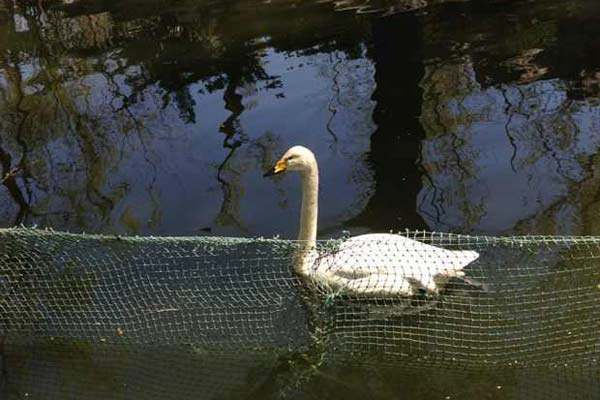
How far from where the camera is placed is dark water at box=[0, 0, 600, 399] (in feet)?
18.3

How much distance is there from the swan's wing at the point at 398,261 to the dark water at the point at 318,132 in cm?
77

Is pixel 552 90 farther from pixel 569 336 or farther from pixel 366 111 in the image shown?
pixel 569 336

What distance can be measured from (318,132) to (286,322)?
3.94 meters

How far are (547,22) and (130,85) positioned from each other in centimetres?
589

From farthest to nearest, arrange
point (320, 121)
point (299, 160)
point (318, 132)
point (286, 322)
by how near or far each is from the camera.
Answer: point (320, 121), point (318, 132), point (299, 160), point (286, 322)

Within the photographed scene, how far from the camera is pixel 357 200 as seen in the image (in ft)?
24.8

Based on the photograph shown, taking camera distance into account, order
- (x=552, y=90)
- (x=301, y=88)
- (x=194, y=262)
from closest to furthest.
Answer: (x=194, y=262)
(x=552, y=90)
(x=301, y=88)

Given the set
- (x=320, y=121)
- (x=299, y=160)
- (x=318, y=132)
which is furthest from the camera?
(x=320, y=121)

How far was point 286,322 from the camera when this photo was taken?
5609 mm

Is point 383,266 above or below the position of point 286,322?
above

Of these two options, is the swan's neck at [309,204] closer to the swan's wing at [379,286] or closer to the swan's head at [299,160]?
the swan's head at [299,160]

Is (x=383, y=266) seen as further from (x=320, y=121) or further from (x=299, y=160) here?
(x=320, y=121)

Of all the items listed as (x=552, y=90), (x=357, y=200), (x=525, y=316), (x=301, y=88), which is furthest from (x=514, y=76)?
(x=525, y=316)

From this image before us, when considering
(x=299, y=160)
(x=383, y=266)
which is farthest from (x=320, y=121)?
(x=383, y=266)
